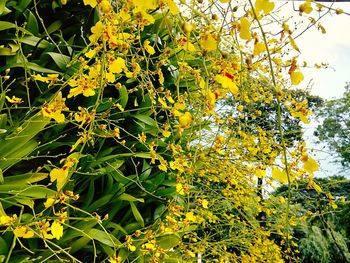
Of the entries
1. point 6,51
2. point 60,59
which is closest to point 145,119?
point 60,59

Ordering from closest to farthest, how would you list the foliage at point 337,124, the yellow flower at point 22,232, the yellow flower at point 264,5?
the yellow flower at point 264,5 → the yellow flower at point 22,232 → the foliage at point 337,124

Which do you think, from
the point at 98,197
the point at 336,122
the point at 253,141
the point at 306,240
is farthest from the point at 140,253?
the point at 336,122

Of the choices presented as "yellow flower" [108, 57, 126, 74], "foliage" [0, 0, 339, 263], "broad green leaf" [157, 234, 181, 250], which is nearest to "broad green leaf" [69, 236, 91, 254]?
"foliage" [0, 0, 339, 263]

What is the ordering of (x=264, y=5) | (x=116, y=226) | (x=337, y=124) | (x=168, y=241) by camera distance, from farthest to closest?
(x=337, y=124)
(x=168, y=241)
(x=116, y=226)
(x=264, y=5)

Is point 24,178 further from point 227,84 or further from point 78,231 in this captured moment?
point 227,84

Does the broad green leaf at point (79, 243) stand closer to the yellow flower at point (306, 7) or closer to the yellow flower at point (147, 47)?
the yellow flower at point (147, 47)

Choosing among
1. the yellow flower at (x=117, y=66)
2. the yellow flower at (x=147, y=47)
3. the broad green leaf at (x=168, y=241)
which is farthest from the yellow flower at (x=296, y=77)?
the broad green leaf at (x=168, y=241)

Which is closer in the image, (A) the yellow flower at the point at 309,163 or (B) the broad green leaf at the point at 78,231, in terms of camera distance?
(A) the yellow flower at the point at 309,163

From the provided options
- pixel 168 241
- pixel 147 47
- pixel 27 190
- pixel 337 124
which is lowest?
pixel 168 241

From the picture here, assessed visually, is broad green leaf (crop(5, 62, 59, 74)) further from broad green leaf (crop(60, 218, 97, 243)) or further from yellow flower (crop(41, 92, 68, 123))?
broad green leaf (crop(60, 218, 97, 243))

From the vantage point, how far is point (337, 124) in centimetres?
1445

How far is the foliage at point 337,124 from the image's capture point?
13.9m

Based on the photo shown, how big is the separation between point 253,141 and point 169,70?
75 cm

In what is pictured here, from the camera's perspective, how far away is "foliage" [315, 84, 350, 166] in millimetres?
13891
